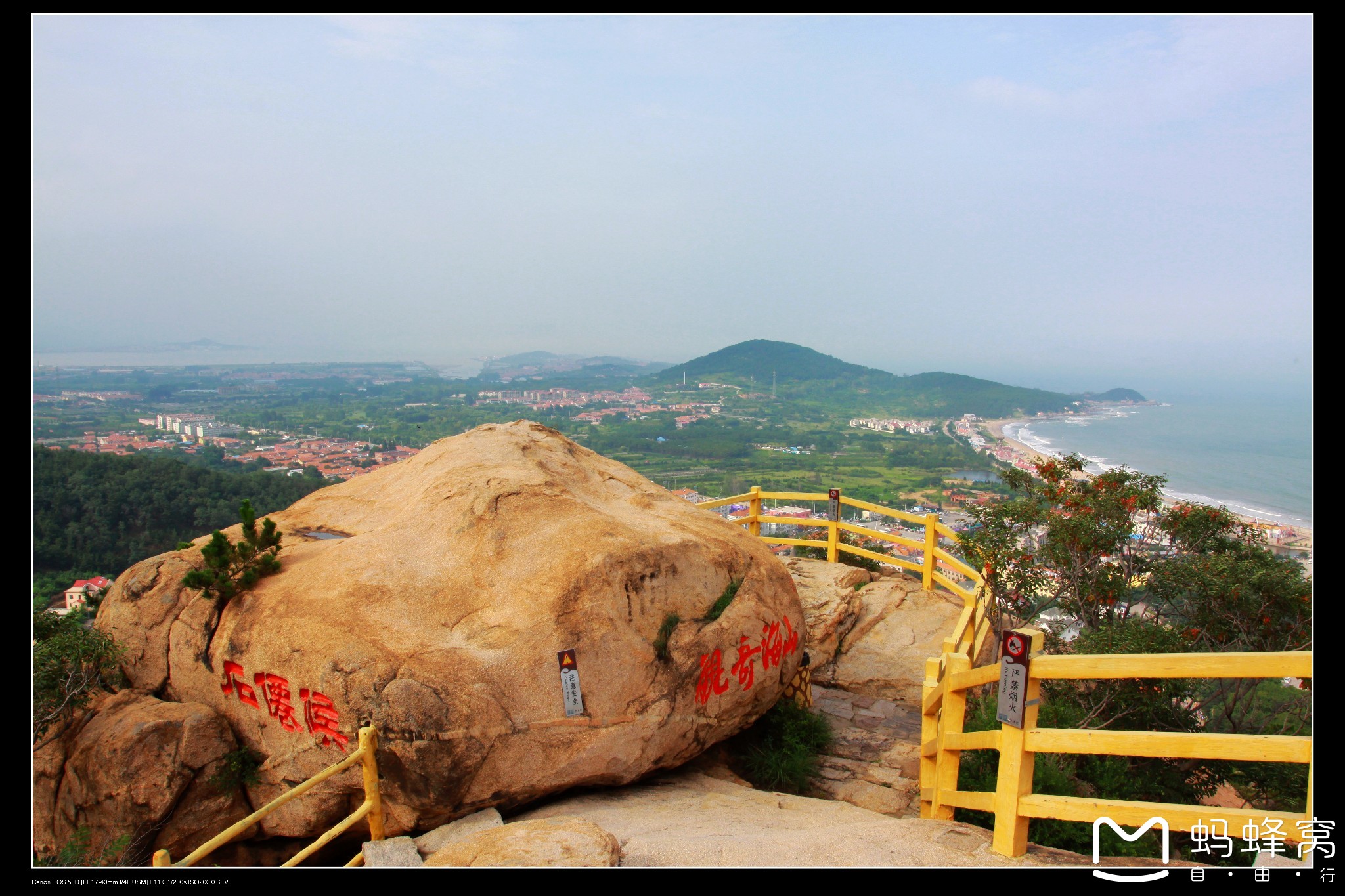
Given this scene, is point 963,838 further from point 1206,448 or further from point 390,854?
point 1206,448

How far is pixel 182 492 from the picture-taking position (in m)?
14.2

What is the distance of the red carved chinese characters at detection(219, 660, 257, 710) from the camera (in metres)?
5.64

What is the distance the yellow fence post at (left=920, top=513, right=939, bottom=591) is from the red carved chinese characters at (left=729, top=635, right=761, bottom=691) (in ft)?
14.7

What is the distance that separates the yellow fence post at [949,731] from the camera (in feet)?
15.5

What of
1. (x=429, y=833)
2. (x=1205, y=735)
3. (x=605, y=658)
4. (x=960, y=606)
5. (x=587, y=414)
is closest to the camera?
(x=1205, y=735)

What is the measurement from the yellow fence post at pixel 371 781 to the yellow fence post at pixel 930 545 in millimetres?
7568

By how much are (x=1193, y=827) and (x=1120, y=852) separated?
1.70m

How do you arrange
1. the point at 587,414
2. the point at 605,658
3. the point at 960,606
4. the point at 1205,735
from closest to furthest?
the point at 1205,735 → the point at 605,658 → the point at 960,606 → the point at 587,414

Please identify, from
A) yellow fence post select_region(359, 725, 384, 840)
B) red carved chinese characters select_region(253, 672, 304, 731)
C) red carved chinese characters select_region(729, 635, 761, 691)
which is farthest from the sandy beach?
red carved chinese characters select_region(253, 672, 304, 731)

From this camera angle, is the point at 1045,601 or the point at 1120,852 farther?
the point at 1045,601

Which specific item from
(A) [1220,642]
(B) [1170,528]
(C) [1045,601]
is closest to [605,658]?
(C) [1045,601]

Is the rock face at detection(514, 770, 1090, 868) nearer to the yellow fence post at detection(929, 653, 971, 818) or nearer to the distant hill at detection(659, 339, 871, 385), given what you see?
the yellow fence post at detection(929, 653, 971, 818)

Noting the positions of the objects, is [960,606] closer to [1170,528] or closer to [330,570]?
[1170,528]

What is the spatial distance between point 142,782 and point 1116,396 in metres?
44.1
